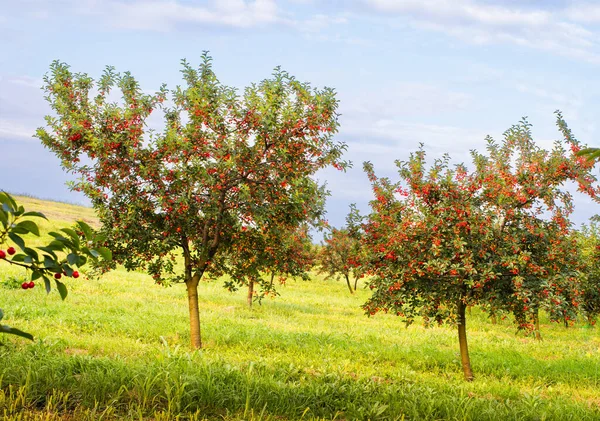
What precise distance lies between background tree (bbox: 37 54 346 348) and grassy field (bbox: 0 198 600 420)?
312 cm

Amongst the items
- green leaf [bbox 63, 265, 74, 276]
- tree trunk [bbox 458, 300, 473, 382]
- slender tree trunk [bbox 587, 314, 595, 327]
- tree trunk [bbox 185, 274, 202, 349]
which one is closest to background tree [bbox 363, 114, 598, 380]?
tree trunk [bbox 458, 300, 473, 382]

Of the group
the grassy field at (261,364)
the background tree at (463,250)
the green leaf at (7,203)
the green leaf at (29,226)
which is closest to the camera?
the green leaf at (7,203)

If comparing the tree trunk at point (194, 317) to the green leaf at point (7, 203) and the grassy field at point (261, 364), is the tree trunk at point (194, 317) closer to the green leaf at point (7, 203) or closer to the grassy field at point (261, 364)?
the grassy field at point (261, 364)

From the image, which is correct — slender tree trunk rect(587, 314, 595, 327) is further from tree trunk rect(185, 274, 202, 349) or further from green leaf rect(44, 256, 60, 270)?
green leaf rect(44, 256, 60, 270)

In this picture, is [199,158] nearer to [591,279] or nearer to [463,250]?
[463,250]

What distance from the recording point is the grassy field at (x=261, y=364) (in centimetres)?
671

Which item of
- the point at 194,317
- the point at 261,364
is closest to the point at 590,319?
the point at 194,317

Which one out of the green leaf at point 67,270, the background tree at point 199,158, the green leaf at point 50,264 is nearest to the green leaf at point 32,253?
the green leaf at point 50,264

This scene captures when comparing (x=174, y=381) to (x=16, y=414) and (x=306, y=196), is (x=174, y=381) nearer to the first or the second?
(x=16, y=414)

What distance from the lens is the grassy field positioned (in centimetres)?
671

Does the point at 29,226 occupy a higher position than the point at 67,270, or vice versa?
the point at 29,226

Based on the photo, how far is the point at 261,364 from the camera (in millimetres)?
9586

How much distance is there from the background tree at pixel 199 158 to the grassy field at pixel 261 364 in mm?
3125

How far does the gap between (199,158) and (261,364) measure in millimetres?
5429
